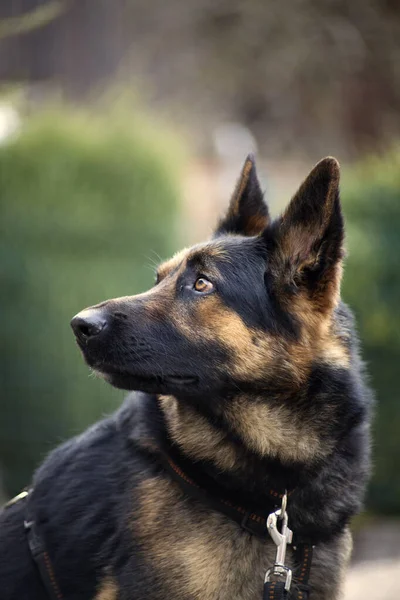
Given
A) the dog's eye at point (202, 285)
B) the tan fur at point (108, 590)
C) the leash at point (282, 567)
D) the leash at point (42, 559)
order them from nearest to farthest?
the leash at point (282, 567) → the tan fur at point (108, 590) → the leash at point (42, 559) → the dog's eye at point (202, 285)

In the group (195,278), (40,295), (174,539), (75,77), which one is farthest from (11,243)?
(75,77)

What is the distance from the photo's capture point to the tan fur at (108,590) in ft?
9.00

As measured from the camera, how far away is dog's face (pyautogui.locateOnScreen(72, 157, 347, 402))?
112 inches

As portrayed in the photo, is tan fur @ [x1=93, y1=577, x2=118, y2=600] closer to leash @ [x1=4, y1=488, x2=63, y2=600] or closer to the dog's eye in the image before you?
leash @ [x1=4, y1=488, x2=63, y2=600]

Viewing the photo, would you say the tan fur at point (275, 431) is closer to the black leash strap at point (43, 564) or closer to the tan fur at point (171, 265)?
the tan fur at point (171, 265)

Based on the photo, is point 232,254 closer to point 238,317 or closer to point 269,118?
point 238,317

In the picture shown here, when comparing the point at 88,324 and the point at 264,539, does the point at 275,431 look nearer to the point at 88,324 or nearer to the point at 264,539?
the point at 264,539

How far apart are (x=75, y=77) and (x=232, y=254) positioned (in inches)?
420

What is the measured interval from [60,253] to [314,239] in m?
3.93

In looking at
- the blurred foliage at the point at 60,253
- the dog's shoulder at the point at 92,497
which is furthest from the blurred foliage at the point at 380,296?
the dog's shoulder at the point at 92,497

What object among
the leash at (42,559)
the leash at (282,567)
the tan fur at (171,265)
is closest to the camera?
the leash at (282,567)

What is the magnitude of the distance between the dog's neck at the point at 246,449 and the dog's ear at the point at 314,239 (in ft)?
1.65

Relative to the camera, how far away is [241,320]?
9.58 ft

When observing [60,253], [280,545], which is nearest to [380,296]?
[60,253]
